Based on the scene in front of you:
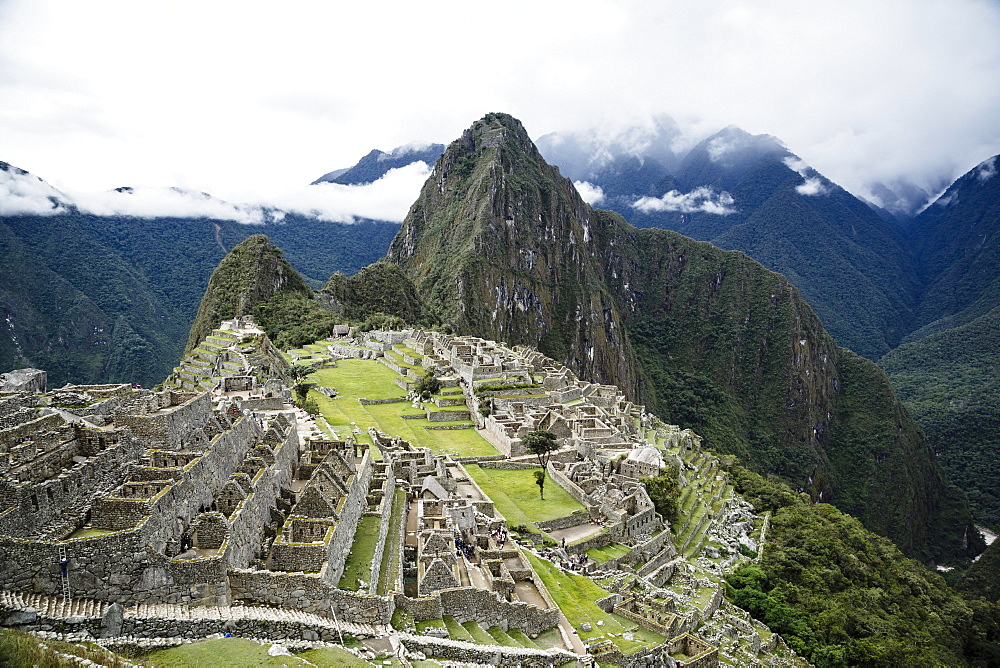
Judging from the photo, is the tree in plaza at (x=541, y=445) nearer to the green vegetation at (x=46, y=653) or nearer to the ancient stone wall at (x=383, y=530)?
the ancient stone wall at (x=383, y=530)

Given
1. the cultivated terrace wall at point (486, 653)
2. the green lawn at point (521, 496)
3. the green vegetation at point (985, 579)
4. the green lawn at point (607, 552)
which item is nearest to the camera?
the cultivated terrace wall at point (486, 653)

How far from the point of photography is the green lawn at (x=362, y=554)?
48.9ft

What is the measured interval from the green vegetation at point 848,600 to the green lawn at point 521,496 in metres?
10.6

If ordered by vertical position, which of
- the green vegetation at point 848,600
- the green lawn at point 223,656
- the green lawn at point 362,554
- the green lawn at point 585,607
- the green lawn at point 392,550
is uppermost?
the green lawn at point 223,656

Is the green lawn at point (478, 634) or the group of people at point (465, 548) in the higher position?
the group of people at point (465, 548)

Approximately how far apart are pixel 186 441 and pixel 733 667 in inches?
860

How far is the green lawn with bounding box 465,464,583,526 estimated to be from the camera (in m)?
30.0

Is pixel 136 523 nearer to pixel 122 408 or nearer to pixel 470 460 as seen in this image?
pixel 122 408

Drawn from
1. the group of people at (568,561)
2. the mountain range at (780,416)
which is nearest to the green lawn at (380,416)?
the group of people at (568,561)

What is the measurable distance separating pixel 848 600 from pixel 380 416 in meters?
32.6

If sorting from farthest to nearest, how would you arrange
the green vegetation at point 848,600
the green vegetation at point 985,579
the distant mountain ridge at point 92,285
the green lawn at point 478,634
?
the distant mountain ridge at point 92,285 → the green vegetation at point 985,579 → the green vegetation at point 848,600 → the green lawn at point 478,634

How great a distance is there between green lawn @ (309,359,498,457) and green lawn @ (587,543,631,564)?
11.6m

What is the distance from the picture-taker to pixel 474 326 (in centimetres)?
14638

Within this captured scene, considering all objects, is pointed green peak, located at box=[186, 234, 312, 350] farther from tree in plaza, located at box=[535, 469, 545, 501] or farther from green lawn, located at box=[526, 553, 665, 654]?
green lawn, located at box=[526, 553, 665, 654]
